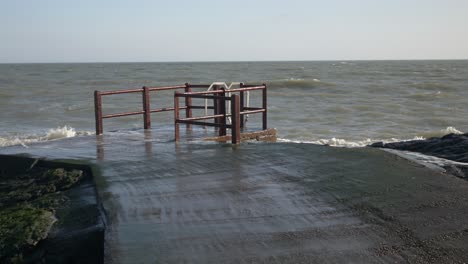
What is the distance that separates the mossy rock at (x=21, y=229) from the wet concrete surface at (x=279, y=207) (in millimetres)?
630

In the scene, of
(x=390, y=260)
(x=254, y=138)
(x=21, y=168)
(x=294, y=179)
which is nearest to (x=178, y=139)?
(x=254, y=138)

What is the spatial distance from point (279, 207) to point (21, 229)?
97.6 inches

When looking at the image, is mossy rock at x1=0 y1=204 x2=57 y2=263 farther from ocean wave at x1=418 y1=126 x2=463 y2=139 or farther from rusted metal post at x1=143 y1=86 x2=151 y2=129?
ocean wave at x1=418 y1=126 x2=463 y2=139

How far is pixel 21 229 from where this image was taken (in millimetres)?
5246

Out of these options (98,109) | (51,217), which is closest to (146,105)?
(98,109)

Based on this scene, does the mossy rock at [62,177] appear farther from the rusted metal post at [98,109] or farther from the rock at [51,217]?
the rusted metal post at [98,109]

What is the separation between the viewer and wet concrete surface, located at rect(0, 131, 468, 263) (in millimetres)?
→ 4434

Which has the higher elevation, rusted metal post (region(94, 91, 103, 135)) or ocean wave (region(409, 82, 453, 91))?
rusted metal post (region(94, 91, 103, 135))

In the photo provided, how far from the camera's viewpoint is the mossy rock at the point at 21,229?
16.2 ft

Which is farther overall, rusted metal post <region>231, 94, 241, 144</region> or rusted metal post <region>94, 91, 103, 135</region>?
rusted metal post <region>94, 91, 103, 135</region>

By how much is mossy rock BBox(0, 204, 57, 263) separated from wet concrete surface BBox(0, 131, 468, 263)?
0.63 m

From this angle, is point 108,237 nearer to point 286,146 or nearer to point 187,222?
point 187,222

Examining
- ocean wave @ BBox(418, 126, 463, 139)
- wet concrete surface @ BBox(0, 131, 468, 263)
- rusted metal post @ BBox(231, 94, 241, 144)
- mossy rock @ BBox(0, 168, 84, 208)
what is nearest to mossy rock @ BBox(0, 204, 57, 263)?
wet concrete surface @ BBox(0, 131, 468, 263)

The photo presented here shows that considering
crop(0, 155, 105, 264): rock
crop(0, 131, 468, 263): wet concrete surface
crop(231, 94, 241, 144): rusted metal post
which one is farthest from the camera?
crop(231, 94, 241, 144): rusted metal post
